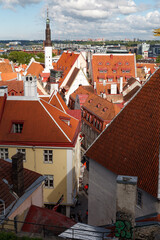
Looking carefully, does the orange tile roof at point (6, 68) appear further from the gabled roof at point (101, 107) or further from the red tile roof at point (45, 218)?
the red tile roof at point (45, 218)

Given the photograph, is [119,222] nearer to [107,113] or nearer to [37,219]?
[37,219]

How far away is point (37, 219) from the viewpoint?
16.6 metres

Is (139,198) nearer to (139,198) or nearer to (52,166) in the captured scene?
(139,198)

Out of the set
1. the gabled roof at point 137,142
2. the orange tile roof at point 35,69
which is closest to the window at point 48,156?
the gabled roof at point 137,142

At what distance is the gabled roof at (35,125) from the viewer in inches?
1020

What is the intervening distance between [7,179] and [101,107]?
98.9 feet

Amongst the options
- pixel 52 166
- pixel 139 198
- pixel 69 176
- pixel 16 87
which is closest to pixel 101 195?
pixel 139 198

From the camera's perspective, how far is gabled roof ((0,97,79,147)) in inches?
1020

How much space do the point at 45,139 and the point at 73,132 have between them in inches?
126

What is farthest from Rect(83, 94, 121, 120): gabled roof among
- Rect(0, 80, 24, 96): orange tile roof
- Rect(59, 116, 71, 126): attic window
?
Rect(59, 116, 71, 126): attic window

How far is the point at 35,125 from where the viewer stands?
2656 centimetres

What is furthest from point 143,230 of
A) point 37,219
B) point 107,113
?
point 107,113

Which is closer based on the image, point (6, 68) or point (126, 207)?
point (126, 207)

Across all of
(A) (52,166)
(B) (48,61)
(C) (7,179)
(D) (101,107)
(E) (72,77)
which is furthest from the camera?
(B) (48,61)
